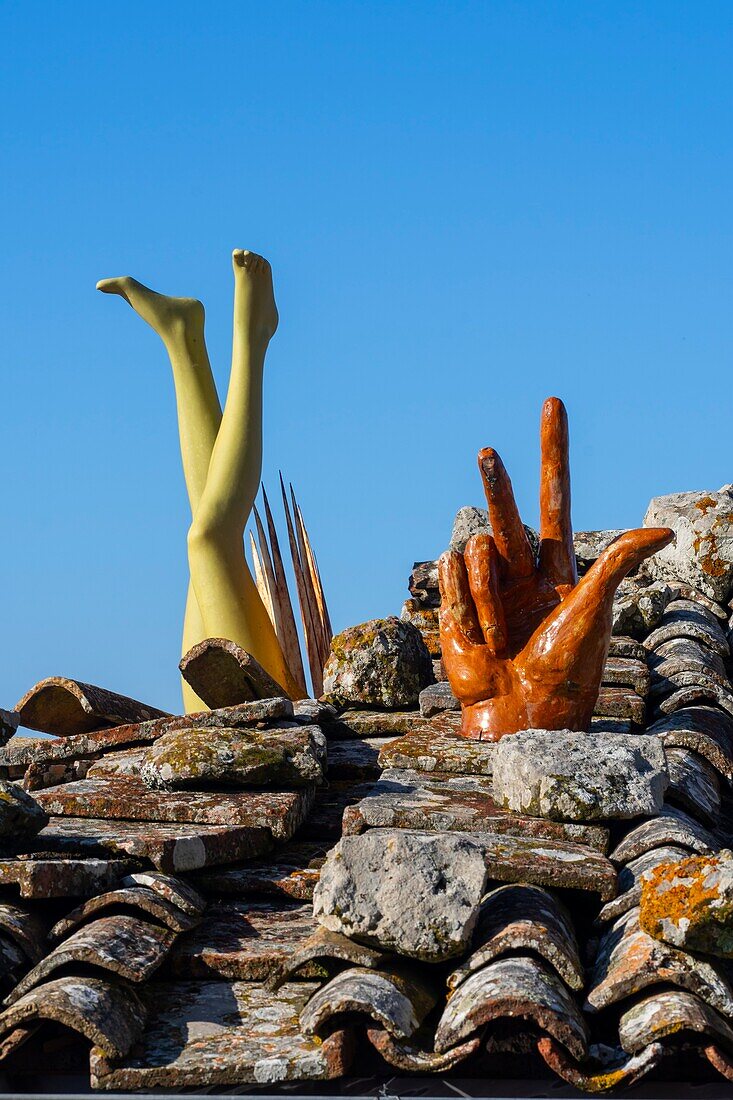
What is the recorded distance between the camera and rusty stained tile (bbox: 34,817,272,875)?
5.28 m

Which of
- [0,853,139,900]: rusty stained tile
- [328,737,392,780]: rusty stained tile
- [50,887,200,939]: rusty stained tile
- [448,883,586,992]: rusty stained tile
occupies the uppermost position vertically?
[328,737,392,780]: rusty stained tile

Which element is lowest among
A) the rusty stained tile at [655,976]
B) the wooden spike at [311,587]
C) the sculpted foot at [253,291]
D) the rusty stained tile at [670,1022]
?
the rusty stained tile at [670,1022]

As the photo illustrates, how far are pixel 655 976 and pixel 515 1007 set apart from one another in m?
0.53

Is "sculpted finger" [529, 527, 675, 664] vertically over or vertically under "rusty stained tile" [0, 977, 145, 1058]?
over

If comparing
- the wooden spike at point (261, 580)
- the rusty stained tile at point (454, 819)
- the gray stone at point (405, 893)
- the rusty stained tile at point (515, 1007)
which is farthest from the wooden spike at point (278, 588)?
the rusty stained tile at point (515, 1007)

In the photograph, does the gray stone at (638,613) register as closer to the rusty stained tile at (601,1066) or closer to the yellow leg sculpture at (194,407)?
the yellow leg sculpture at (194,407)

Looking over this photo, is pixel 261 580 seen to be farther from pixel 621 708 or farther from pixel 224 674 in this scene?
pixel 621 708

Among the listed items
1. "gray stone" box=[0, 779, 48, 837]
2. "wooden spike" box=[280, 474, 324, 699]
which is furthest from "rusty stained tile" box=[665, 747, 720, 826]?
"wooden spike" box=[280, 474, 324, 699]

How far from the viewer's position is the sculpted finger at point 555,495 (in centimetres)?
799

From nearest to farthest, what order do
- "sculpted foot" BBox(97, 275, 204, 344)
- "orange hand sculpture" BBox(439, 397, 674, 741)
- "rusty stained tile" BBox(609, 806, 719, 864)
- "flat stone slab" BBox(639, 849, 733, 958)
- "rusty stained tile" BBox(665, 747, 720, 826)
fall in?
1. "flat stone slab" BBox(639, 849, 733, 958)
2. "rusty stained tile" BBox(609, 806, 719, 864)
3. "rusty stained tile" BBox(665, 747, 720, 826)
4. "orange hand sculpture" BBox(439, 397, 674, 741)
5. "sculpted foot" BBox(97, 275, 204, 344)

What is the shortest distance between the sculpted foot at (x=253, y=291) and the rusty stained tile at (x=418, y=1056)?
30.2 ft

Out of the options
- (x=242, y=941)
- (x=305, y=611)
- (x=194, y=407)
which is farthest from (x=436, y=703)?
(x=305, y=611)

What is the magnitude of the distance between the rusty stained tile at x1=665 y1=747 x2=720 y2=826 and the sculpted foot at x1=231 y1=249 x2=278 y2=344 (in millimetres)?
6727

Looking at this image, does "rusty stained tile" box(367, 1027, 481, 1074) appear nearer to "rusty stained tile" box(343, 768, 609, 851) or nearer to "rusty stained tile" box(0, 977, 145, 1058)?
"rusty stained tile" box(0, 977, 145, 1058)
